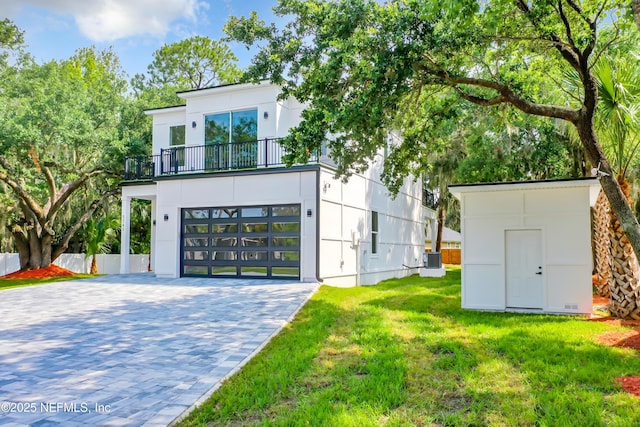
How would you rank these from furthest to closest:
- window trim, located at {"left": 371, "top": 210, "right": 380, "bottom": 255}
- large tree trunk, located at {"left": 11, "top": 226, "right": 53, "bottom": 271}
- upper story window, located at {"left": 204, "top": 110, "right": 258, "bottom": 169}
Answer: large tree trunk, located at {"left": 11, "top": 226, "right": 53, "bottom": 271} < window trim, located at {"left": 371, "top": 210, "right": 380, "bottom": 255} < upper story window, located at {"left": 204, "top": 110, "right": 258, "bottom": 169}

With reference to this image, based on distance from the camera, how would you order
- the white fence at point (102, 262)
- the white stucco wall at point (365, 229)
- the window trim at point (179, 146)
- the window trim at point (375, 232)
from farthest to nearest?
the white fence at point (102, 262), the window trim at point (375, 232), the window trim at point (179, 146), the white stucco wall at point (365, 229)

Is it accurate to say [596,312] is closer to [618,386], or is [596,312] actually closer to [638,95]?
[638,95]

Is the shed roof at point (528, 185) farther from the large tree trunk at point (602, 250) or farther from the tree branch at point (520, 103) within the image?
the large tree trunk at point (602, 250)

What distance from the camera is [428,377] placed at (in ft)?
18.1

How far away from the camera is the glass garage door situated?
47.1 feet

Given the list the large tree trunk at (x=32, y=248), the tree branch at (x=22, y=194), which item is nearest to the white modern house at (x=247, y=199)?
the tree branch at (x=22, y=194)

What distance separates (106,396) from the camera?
468cm

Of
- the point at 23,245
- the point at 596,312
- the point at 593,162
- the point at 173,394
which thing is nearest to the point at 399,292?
the point at 596,312

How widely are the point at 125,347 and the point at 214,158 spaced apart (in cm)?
1096

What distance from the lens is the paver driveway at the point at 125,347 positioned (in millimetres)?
4438

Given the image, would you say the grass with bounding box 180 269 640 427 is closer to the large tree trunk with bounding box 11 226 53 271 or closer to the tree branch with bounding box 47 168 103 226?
the tree branch with bounding box 47 168 103 226

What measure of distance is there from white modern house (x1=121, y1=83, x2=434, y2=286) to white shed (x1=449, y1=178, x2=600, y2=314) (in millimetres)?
4832

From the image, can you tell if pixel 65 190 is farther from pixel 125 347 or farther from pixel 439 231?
pixel 439 231

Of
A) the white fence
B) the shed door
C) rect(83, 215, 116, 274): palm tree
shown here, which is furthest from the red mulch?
the shed door
